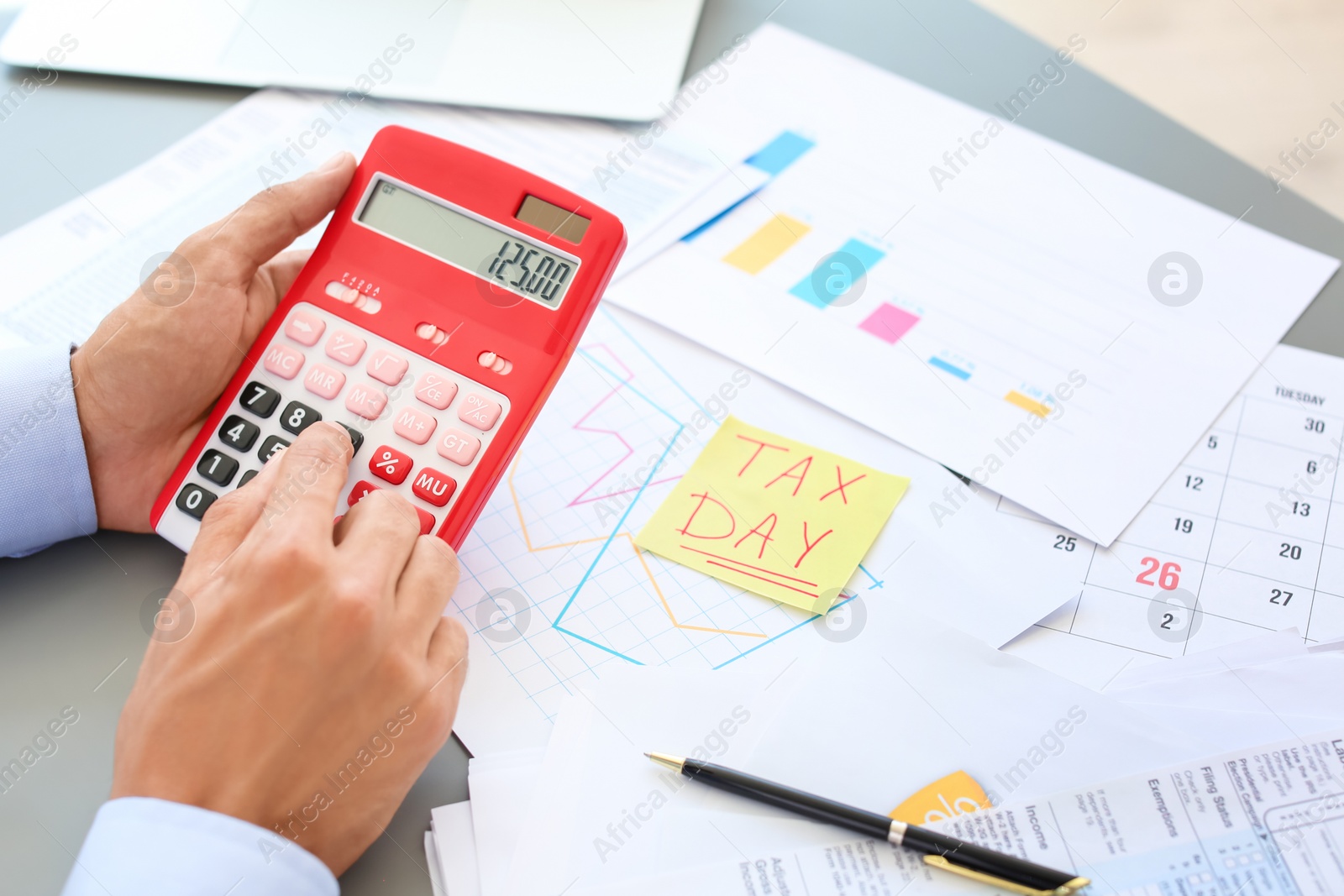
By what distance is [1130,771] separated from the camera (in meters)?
0.47

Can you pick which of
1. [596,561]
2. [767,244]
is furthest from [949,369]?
[596,561]

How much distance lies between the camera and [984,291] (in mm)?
733

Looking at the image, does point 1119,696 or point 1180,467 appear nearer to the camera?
point 1119,696

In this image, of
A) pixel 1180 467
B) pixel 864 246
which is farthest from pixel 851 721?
pixel 864 246

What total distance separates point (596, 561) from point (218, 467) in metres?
0.23

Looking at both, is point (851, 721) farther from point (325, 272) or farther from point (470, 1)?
point (470, 1)

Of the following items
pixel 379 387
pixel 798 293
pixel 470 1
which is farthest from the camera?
pixel 470 1

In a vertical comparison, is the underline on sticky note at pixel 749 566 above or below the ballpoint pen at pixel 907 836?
above

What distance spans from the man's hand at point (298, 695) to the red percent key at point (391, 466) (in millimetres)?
66

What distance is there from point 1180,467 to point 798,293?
29cm

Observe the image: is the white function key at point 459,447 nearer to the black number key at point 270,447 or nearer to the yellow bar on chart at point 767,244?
the black number key at point 270,447

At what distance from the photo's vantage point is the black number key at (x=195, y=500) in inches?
21.3

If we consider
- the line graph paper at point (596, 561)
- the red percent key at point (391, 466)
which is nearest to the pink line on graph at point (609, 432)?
the line graph paper at point (596, 561)

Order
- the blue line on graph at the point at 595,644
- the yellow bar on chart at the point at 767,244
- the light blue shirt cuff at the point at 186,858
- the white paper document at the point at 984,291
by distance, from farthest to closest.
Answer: the yellow bar on chart at the point at 767,244
the white paper document at the point at 984,291
the blue line on graph at the point at 595,644
the light blue shirt cuff at the point at 186,858
